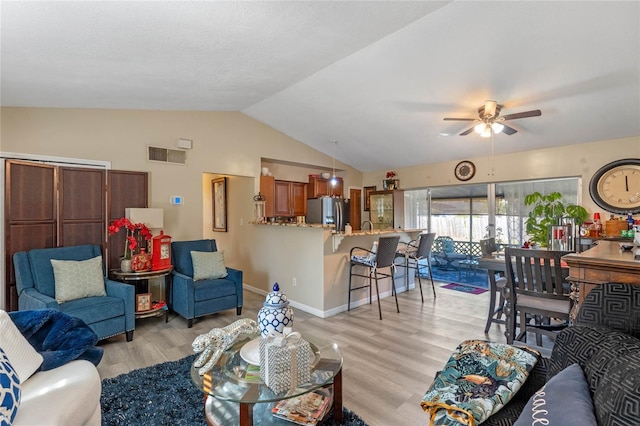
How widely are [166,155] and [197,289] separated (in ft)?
6.97

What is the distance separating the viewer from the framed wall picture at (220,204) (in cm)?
602

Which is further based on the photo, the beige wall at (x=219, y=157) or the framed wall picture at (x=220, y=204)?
the framed wall picture at (x=220, y=204)

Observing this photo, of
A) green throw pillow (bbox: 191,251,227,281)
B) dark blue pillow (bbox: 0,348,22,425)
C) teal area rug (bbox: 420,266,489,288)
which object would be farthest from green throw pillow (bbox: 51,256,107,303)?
teal area rug (bbox: 420,266,489,288)

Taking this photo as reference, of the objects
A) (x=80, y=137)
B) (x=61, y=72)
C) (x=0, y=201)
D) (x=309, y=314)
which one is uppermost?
(x=61, y=72)

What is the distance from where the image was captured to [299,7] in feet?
7.55

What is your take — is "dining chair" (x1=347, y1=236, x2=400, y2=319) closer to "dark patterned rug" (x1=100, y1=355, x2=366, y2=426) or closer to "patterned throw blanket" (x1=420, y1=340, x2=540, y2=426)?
"dark patterned rug" (x1=100, y1=355, x2=366, y2=426)

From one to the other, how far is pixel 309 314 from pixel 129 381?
2.23 metres

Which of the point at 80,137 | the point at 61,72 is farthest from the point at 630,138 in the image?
the point at 80,137

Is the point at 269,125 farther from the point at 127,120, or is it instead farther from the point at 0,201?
the point at 0,201

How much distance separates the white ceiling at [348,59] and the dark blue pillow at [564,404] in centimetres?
264

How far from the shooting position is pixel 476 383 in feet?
4.44

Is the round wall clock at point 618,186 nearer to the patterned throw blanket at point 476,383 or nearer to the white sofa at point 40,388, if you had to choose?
the patterned throw blanket at point 476,383

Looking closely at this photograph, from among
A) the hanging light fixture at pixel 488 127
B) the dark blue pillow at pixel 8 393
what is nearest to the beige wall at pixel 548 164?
the hanging light fixture at pixel 488 127

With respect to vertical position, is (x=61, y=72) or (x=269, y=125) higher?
(x=269, y=125)
